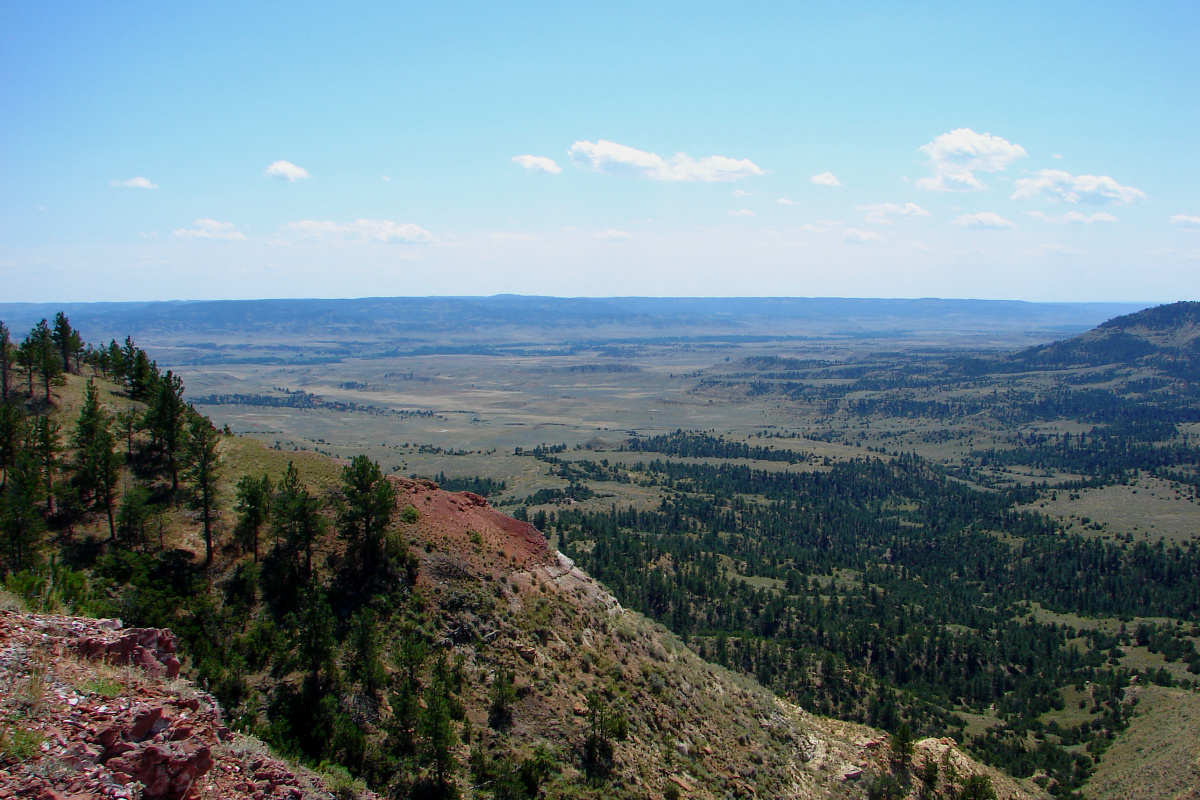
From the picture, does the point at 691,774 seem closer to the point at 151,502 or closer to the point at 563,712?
the point at 563,712

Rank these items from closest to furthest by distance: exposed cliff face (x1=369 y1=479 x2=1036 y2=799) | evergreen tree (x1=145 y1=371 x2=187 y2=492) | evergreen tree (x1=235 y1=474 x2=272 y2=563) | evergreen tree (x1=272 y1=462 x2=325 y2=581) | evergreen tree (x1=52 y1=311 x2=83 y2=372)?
exposed cliff face (x1=369 y1=479 x2=1036 y2=799), evergreen tree (x1=272 y1=462 x2=325 y2=581), evergreen tree (x1=235 y1=474 x2=272 y2=563), evergreen tree (x1=145 y1=371 x2=187 y2=492), evergreen tree (x1=52 y1=311 x2=83 y2=372)

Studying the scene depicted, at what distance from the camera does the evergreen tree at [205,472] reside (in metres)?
41.1

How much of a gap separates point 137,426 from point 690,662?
46.6 m

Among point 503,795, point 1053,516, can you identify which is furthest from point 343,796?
point 1053,516

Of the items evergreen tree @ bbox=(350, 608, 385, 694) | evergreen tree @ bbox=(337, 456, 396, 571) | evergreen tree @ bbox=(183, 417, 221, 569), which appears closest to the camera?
evergreen tree @ bbox=(350, 608, 385, 694)

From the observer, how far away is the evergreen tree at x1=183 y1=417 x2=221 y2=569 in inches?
1618

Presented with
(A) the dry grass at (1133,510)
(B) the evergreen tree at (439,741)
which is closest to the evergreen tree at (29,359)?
(B) the evergreen tree at (439,741)

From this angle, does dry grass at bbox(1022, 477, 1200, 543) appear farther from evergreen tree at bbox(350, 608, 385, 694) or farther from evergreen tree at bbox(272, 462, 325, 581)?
evergreen tree at bbox(272, 462, 325, 581)

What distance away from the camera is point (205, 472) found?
4194 centimetres

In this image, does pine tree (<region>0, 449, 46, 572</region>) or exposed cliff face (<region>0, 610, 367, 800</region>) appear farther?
pine tree (<region>0, 449, 46, 572</region>)

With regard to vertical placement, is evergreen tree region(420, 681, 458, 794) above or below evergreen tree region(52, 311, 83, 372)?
below

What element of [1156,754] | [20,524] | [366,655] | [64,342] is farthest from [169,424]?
[1156,754]

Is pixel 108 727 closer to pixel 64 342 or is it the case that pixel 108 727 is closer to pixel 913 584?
pixel 64 342

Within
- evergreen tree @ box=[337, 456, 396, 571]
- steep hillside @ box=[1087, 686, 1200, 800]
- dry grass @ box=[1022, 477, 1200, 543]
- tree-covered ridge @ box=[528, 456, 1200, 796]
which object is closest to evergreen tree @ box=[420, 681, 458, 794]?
evergreen tree @ box=[337, 456, 396, 571]
